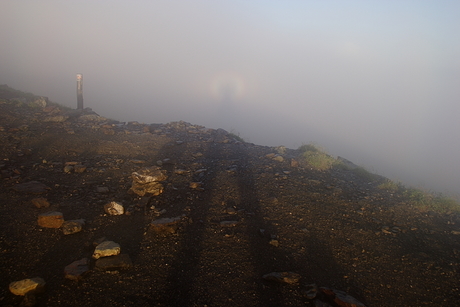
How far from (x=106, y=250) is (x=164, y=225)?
0.98m

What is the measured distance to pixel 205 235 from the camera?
4.47 meters

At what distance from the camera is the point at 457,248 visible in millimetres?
4773

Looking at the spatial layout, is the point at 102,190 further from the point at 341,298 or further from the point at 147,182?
the point at 341,298

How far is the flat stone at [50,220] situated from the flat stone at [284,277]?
3165 mm

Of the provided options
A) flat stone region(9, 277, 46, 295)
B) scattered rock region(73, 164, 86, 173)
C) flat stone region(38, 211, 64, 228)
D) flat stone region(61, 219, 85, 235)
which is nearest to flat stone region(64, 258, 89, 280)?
flat stone region(9, 277, 46, 295)

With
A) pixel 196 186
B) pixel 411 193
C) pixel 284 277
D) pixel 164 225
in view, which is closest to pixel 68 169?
pixel 196 186

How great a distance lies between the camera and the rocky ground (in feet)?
11.0

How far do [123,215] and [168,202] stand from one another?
0.88 metres

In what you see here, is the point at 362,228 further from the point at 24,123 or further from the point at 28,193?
the point at 24,123

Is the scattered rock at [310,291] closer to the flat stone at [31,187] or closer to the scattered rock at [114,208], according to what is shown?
the scattered rock at [114,208]

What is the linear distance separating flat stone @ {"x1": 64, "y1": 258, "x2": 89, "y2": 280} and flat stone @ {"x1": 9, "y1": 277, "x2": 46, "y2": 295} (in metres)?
0.26

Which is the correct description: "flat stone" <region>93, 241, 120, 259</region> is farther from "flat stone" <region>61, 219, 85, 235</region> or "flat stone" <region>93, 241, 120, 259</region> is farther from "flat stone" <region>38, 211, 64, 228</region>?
"flat stone" <region>38, 211, 64, 228</region>

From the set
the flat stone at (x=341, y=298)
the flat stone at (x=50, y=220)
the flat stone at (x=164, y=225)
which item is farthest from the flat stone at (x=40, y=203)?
the flat stone at (x=341, y=298)

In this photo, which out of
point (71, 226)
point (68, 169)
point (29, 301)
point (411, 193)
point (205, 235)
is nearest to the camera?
point (29, 301)
